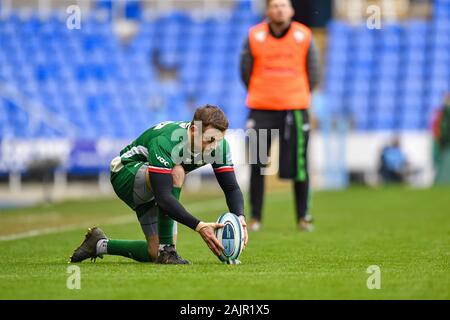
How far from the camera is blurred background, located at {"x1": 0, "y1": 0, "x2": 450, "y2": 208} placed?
25.4m

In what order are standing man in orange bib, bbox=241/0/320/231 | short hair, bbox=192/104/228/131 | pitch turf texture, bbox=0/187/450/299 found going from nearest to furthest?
1. pitch turf texture, bbox=0/187/450/299
2. short hair, bbox=192/104/228/131
3. standing man in orange bib, bbox=241/0/320/231

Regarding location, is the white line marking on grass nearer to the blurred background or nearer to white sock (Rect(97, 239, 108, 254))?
white sock (Rect(97, 239, 108, 254))

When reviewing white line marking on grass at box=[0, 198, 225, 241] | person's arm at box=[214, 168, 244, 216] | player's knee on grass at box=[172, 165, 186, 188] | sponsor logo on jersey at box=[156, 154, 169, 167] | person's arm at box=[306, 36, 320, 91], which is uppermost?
person's arm at box=[306, 36, 320, 91]

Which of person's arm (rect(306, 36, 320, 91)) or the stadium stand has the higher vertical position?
person's arm (rect(306, 36, 320, 91))

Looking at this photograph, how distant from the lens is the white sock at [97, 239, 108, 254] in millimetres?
8062

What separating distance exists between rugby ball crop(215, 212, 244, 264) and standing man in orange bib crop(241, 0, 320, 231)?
13.8ft

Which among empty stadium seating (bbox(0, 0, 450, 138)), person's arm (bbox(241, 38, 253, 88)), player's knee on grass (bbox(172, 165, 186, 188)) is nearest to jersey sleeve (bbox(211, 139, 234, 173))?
player's knee on grass (bbox(172, 165, 186, 188))

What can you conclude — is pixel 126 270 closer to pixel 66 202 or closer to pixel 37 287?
pixel 37 287

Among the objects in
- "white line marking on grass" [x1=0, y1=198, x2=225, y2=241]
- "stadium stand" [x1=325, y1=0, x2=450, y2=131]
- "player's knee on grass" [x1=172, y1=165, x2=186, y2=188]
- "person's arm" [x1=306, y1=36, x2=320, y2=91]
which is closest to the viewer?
"player's knee on grass" [x1=172, y1=165, x2=186, y2=188]

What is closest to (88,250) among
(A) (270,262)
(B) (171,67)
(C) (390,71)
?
(A) (270,262)

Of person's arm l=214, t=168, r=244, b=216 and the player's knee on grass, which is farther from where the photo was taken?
person's arm l=214, t=168, r=244, b=216

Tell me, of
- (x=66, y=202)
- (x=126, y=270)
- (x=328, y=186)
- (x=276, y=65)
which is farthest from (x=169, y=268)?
(x=328, y=186)

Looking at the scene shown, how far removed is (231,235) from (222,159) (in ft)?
2.03

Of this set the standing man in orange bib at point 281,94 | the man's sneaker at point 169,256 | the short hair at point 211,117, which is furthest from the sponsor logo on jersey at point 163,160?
the standing man in orange bib at point 281,94
